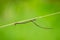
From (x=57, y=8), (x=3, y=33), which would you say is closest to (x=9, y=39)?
(x=3, y=33)

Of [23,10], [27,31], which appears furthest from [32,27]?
[23,10]

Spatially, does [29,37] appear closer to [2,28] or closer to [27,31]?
[27,31]

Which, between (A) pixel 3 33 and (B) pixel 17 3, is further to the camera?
(B) pixel 17 3

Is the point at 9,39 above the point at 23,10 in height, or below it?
below

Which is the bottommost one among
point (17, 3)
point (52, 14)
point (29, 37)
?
point (29, 37)

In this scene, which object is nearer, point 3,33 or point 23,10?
point 3,33

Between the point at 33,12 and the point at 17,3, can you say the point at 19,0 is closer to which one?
the point at 17,3
